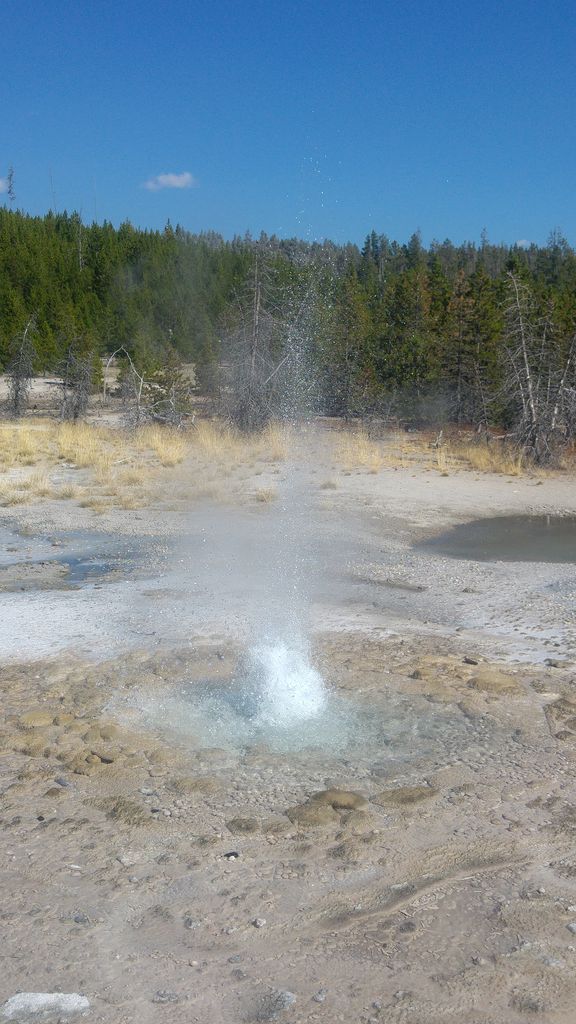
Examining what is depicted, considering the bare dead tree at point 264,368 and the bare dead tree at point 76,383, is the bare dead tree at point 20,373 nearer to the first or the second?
the bare dead tree at point 76,383

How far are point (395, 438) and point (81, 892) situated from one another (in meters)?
21.3

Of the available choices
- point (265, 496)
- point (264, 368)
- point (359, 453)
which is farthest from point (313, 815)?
point (264, 368)

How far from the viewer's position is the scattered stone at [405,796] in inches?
201

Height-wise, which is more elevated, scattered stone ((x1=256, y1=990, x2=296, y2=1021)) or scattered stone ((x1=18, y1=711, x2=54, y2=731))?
scattered stone ((x1=18, y1=711, x2=54, y2=731))

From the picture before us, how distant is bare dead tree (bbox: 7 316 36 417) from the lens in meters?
28.9

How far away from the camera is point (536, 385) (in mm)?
21484

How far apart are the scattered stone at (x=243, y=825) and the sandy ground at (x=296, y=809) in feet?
0.08

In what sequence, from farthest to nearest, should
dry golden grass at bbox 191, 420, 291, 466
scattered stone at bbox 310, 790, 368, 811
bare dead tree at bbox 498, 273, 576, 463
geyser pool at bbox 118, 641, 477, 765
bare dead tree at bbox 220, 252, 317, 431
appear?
1. bare dead tree at bbox 220, 252, 317, 431
2. bare dead tree at bbox 498, 273, 576, 463
3. dry golden grass at bbox 191, 420, 291, 466
4. geyser pool at bbox 118, 641, 477, 765
5. scattered stone at bbox 310, 790, 368, 811

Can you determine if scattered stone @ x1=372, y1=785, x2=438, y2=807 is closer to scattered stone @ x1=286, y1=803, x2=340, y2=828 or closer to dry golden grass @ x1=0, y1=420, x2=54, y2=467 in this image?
scattered stone @ x1=286, y1=803, x2=340, y2=828

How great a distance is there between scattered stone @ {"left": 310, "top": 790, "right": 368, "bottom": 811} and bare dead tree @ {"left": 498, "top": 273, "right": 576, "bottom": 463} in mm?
16502

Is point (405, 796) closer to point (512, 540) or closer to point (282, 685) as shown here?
point (282, 685)

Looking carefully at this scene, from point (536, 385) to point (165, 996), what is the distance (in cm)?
1946

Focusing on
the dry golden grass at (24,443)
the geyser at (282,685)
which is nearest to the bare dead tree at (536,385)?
the dry golden grass at (24,443)

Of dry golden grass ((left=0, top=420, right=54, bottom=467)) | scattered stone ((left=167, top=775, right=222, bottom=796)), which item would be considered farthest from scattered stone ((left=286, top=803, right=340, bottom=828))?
dry golden grass ((left=0, top=420, right=54, bottom=467))
